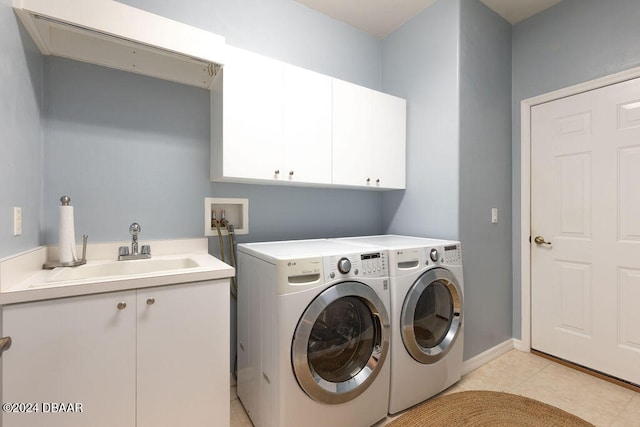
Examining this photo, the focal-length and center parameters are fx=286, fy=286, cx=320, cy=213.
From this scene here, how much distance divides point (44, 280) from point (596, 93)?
3.45 metres

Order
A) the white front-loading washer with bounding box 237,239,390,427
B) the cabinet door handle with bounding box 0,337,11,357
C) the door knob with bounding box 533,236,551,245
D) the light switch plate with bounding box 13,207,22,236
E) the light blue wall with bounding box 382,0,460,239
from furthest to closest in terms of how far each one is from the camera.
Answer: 1. the door knob with bounding box 533,236,551,245
2. the light blue wall with bounding box 382,0,460,239
3. the white front-loading washer with bounding box 237,239,390,427
4. the light switch plate with bounding box 13,207,22,236
5. the cabinet door handle with bounding box 0,337,11,357

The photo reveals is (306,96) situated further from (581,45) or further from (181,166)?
(581,45)

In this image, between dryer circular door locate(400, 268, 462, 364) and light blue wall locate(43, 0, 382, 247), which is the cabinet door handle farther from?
dryer circular door locate(400, 268, 462, 364)

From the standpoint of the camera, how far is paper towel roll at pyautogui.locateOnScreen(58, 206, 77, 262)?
1.36m

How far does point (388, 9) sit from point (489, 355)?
9.48ft

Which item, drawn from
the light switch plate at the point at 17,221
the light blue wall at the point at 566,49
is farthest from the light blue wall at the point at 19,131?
the light blue wall at the point at 566,49

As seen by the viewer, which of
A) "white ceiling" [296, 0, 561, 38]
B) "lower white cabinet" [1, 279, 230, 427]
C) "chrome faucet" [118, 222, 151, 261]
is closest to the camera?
"lower white cabinet" [1, 279, 230, 427]

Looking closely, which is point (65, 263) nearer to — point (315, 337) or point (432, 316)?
point (315, 337)

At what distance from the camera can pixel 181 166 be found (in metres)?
1.79

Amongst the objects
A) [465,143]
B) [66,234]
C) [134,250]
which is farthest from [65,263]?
[465,143]

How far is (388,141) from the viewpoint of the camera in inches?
88.8

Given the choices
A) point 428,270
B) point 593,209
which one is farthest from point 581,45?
point 428,270

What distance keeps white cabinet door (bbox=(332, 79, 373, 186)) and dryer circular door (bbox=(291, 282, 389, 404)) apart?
2.80 ft
